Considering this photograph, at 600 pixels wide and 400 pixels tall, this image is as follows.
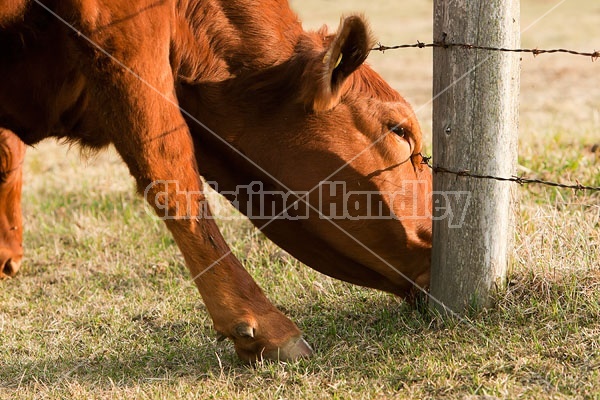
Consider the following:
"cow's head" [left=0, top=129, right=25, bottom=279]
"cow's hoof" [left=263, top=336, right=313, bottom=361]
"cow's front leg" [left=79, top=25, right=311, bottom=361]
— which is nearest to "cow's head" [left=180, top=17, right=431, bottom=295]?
"cow's front leg" [left=79, top=25, right=311, bottom=361]

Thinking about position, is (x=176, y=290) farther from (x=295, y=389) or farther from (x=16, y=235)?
(x=295, y=389)

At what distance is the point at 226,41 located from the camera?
11.6 feet

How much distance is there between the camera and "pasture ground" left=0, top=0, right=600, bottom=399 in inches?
121

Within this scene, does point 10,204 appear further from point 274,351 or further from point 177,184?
point 274,351

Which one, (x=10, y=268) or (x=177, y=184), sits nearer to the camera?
(x=177, y=184)

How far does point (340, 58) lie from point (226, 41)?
0.51m

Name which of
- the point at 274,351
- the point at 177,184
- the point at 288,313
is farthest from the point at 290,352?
the point at 177,184

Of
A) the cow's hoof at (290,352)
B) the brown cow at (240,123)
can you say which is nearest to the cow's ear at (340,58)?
the brown cow at (240,123)

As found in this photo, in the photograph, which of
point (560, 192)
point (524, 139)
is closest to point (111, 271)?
point (560, 192)

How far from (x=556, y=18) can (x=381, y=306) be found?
1394 cm

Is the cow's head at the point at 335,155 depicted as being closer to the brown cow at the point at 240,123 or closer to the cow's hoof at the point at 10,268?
the brown cow at the point at 240,123

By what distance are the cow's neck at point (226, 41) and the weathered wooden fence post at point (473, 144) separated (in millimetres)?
707

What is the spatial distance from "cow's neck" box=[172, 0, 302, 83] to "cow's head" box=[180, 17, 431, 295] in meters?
0.05

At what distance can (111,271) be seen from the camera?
4738 millimetres
